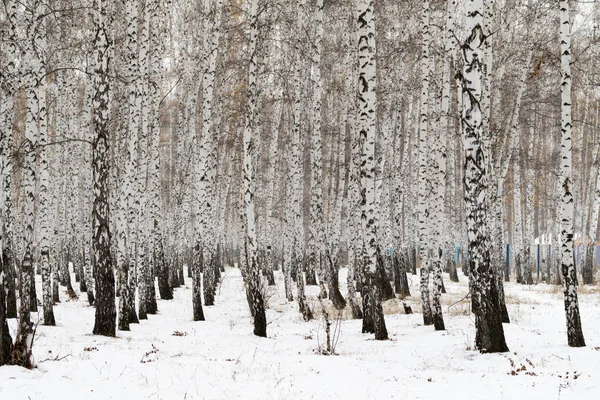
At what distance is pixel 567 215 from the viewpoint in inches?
401

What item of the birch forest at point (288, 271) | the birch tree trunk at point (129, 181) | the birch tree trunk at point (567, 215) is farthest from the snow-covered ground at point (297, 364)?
the birch tree trunk at point (129, 181)

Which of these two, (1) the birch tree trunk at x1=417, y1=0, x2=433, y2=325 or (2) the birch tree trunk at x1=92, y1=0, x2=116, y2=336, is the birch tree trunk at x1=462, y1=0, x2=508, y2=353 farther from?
(2) the birch tree trunk at x1=92, y1=0, x2=116, y2=336

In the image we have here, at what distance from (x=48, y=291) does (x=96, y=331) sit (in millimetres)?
2079

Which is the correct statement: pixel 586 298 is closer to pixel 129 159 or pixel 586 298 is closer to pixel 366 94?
pixel 366 94

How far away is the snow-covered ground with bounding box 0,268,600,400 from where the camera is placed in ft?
22.5

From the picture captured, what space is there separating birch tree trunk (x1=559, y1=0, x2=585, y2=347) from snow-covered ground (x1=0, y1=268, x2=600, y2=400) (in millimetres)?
419

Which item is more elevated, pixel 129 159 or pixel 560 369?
pixel 129 159

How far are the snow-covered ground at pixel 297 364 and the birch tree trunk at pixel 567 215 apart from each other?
1.37 ft

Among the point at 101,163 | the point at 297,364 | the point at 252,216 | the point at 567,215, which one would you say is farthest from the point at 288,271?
the point at 567,215

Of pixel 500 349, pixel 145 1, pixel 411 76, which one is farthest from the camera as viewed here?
pixel 411 76

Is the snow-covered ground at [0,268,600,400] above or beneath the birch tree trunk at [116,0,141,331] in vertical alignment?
beneath

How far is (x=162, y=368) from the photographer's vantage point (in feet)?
26.3

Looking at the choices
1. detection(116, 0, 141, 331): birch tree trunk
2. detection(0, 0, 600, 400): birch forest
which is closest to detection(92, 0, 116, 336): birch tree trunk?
detection(0, 0, 600, 400): birch forest

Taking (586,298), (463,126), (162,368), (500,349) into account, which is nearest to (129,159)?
(162,368)
